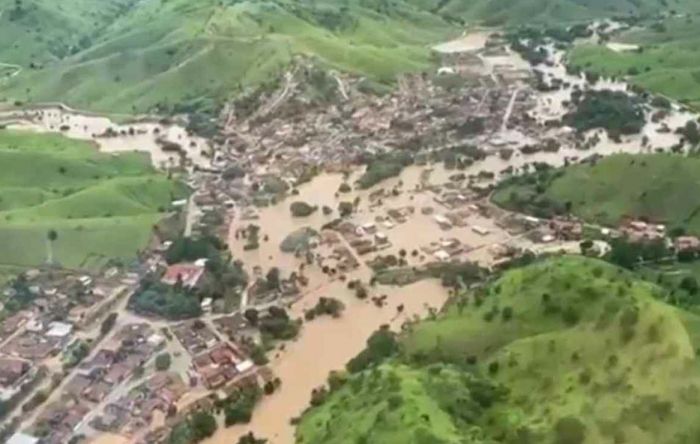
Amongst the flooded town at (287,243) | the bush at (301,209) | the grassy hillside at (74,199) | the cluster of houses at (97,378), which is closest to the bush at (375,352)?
the flooded town at (287,243)

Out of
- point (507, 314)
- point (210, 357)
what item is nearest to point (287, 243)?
point (210, 357)

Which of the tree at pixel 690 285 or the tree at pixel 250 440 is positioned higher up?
the tree at pixel 690 285

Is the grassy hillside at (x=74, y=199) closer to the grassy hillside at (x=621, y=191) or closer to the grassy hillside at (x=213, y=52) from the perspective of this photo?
the grassy hillside at (x=213, y=52)

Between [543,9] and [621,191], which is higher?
[621,191]

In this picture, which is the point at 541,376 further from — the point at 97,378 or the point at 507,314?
the point at 97,378

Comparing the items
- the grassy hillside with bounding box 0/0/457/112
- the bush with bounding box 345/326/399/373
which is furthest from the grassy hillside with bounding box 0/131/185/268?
the bush with bounding box 345/326/399/373

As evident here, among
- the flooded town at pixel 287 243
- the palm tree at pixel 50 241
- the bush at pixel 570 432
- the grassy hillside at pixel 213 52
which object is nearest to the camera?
the bush at pixel 570 432

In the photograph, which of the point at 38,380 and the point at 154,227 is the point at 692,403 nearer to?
the point at 38,380
